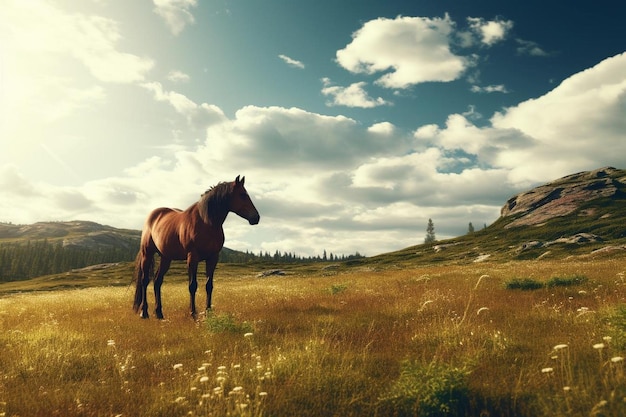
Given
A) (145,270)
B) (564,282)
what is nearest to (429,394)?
(564,282)

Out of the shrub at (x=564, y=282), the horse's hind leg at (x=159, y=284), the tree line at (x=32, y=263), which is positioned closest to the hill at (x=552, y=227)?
the shrub at (x=564, y=282)

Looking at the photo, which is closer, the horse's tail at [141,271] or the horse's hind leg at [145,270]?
the horse's hind leg at [145,270]

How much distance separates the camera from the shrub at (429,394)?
14.3 feet

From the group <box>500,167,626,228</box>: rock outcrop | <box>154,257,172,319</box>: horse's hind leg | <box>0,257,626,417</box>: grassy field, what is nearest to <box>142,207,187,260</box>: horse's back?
<box>154,257,172,319</box>: horse's hind leg

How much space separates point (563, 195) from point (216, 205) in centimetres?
15620

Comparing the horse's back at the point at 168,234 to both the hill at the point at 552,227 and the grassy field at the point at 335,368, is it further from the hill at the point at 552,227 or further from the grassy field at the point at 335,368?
the hill at the point at 552,227

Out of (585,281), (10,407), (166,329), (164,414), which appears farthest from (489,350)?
(585,281)

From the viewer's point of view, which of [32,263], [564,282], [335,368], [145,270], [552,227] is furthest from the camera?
[32,263]

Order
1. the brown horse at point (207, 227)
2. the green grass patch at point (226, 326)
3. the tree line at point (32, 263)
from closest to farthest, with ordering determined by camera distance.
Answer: the green grass patch at point (226, 326), the brown horse at point (207, 227), the tree line at point (32, 263)

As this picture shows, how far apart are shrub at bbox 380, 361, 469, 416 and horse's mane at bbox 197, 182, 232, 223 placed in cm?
912

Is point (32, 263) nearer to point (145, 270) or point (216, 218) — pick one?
point (145, 270)

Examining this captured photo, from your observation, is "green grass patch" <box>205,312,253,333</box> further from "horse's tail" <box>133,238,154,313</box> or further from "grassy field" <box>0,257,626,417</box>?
"horse's tail" <box>133,238,154,313</box>

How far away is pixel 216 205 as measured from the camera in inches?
501

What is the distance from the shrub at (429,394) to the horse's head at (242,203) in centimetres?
874
